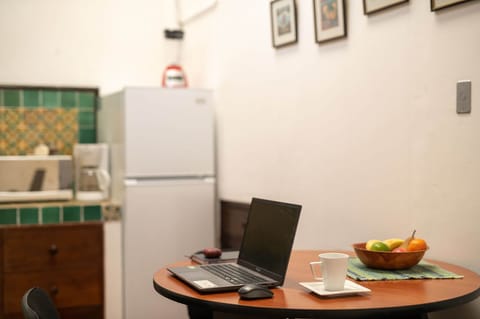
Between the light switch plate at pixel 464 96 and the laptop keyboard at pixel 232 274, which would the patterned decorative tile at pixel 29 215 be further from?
the light switch plate at pixel 464 96

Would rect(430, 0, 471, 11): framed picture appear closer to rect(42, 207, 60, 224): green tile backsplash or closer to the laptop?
the laptop

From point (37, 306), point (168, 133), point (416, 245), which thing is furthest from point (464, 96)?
point (168, 133)

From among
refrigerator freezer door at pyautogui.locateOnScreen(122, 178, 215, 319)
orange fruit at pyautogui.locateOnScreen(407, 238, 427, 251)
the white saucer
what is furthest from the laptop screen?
refrigerator freezer door at pyautogui.locateOnScreen(122, 178, 215, 319)

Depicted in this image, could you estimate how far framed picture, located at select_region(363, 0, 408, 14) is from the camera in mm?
2500

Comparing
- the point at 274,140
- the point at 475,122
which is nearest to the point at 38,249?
the point at 274,140

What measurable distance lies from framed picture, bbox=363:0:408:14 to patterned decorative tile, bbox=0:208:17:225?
222cm

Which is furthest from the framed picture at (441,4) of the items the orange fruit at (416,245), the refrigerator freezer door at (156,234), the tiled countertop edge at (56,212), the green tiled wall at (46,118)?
the green tiled wall at (46,118)

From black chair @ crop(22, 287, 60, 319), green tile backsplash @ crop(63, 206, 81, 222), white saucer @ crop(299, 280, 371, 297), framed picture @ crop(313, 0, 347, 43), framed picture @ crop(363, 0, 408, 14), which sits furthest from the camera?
green tile backsplash @ crop(63, 206, 81, 222)

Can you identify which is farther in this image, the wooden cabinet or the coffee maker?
the coffee maker

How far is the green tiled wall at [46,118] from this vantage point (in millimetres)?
4227

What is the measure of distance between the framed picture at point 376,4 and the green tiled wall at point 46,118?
2322 millimetres

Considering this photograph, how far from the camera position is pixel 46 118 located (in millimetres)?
4305

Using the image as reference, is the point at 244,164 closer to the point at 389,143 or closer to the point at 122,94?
the point at 122,94

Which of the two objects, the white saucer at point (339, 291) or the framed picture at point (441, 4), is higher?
the framed picture at point (441, 4)
